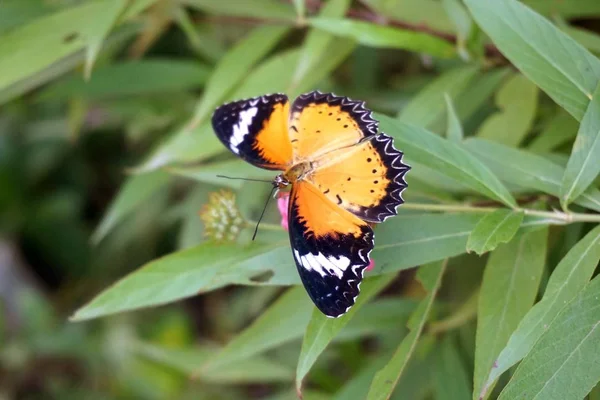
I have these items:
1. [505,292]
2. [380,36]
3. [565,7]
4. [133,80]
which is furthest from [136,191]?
[565,7]

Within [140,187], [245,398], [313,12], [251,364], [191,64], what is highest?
[313,12]

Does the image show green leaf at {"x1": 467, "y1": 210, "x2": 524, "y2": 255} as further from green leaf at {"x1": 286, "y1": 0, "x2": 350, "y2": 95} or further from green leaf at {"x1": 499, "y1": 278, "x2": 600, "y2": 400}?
green leaf at {"x1": 286, "y1": 0, "x2": 350, "y2": 95}

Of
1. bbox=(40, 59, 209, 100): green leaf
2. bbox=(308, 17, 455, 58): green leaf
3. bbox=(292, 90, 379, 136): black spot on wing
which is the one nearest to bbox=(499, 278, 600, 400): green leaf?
bbox=(292, 90, 379, 136): black spot on wing

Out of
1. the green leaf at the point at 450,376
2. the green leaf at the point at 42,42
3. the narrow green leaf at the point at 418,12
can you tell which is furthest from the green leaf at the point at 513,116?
the green leaf at the point at 42,42

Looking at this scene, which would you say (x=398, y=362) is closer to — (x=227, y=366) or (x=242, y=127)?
(x=242, y=127)

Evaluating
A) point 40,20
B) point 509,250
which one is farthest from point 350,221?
point 40,20

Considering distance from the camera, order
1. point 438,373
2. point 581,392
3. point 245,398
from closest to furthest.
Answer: point 581,392 → point 438,373 → point 245,398

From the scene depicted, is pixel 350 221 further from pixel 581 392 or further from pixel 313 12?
pixel 313 12
